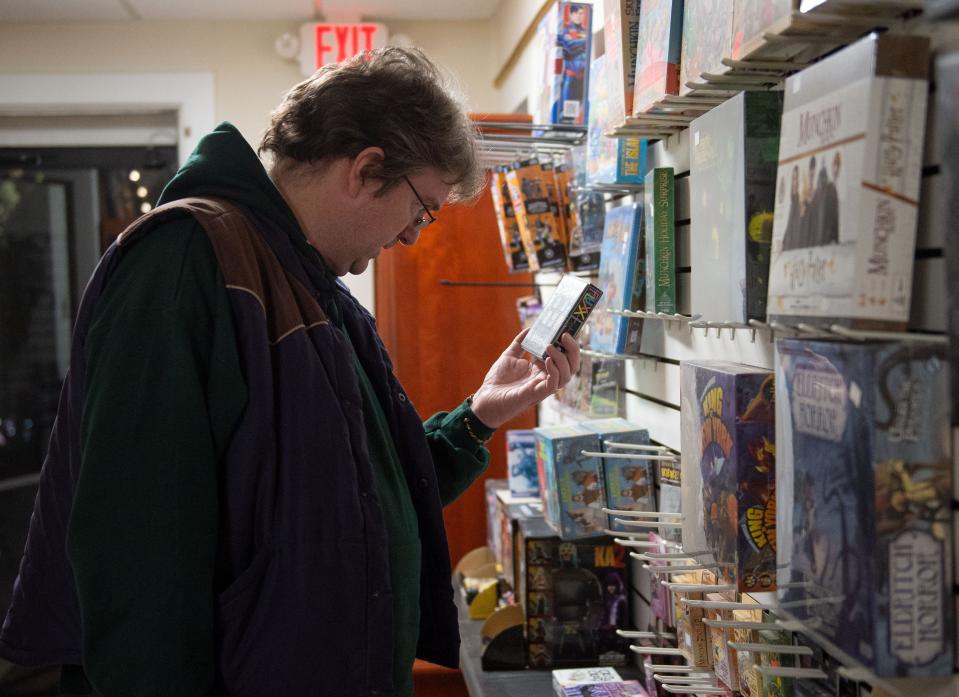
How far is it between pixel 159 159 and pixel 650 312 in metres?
3.90

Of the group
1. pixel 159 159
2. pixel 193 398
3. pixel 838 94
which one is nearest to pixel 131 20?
pixel 159 159

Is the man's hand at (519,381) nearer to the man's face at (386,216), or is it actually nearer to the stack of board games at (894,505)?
the man's face at (386,216)

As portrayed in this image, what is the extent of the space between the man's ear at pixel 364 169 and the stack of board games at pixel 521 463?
145 centimetres

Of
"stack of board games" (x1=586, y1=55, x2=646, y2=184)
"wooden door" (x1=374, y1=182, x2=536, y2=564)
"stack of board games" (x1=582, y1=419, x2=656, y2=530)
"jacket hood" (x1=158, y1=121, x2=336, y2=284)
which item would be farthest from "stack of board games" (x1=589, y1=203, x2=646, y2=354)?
"wooden door" (x1=374, y1=182, x2=536, y2=564)

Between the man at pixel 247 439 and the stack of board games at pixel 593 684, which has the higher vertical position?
the man at pixel 247 439

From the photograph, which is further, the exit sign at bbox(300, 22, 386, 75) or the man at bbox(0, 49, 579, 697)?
the exit sign at bbox(300, 22, 386, 75)

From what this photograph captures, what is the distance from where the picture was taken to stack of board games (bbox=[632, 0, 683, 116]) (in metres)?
1.56

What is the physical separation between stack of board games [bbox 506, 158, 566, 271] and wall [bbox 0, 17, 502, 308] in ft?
7.42

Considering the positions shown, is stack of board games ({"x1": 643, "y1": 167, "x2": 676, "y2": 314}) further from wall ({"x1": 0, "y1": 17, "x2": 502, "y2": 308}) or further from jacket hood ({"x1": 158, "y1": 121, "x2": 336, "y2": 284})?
wall ({"x1": 0, "y1": 17, "x2": 502, "y2": 308})

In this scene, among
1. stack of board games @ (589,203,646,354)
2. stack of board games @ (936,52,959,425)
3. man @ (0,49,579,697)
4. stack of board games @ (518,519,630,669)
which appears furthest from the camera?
stack of board games @ (518,519,630,669)

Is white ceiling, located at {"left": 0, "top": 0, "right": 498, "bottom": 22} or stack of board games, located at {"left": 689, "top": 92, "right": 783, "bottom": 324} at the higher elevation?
white ceiling, located at {"left": 0, "top": 0, "right": 498, "bottom": 22}

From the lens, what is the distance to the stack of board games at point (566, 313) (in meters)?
1.77

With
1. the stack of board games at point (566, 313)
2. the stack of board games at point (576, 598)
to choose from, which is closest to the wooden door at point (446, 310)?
the stack of board games at point (576, 598)

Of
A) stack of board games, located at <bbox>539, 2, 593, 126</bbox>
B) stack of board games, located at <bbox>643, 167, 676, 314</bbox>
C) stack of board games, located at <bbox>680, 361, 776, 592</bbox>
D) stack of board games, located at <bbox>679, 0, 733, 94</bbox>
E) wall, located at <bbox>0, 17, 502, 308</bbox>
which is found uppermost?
wall, located at <bbox>0, 17, 502, 308</bbox>
